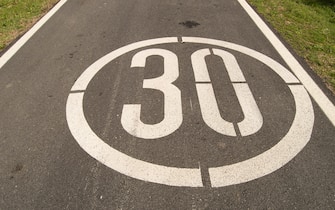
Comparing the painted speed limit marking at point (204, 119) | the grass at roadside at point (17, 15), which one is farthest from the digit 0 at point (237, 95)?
the grass at roadside at point (17, 15)

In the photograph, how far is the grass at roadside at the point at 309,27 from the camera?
5.30 metres

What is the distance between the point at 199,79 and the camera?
483cm

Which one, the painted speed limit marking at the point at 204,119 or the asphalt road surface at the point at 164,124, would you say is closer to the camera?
the asphalt road surface at the point at 164,124

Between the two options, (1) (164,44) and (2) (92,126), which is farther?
(1) (164,44)

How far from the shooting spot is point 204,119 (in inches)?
158

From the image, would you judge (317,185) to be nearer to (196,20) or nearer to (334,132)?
(334,132)

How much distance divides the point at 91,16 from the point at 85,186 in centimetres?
522

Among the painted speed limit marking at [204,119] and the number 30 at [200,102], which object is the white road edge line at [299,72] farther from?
the number 30 at [200,102]

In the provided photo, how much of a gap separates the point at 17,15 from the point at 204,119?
5738 millimetres

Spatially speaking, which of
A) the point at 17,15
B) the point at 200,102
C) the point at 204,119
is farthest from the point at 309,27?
the point at 17,15

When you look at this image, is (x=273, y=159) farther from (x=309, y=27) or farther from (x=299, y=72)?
(x=309, y=27)

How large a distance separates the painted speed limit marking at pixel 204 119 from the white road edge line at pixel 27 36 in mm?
1675

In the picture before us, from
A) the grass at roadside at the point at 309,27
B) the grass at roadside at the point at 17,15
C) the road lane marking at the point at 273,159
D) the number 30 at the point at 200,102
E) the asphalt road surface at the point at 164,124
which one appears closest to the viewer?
the asphalt road surface at the point at 164,124

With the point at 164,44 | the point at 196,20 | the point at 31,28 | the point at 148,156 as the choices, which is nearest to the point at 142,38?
the point at 164,44
